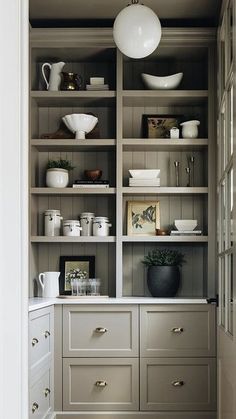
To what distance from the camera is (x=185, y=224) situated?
13.9 feet

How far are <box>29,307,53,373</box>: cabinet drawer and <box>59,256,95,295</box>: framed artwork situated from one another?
0.56 m

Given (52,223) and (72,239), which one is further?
(52,223)

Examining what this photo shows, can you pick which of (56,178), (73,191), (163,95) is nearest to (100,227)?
(73,191)

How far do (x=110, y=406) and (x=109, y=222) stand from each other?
123cm

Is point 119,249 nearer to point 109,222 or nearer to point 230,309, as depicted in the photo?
point 109,222

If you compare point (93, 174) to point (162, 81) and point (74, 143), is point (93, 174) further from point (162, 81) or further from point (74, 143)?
point (162, 81)

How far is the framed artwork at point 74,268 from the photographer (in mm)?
4359

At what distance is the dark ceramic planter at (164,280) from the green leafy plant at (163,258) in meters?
0.04

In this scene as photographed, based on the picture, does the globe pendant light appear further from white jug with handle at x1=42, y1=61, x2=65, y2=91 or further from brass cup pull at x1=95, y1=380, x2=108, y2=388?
brass cup pull at x1=95, y1=380, x2=108, y2=388

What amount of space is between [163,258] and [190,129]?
85 centimetres

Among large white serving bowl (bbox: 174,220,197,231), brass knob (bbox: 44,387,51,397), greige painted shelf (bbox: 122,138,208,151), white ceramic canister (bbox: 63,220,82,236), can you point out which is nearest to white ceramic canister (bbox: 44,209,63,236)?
white ceramic canister (bbox: 63,220,82,236)

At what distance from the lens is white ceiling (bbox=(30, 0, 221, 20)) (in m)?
3.92

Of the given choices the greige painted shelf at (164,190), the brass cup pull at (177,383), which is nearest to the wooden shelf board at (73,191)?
the greige painted shelf at (164,190)

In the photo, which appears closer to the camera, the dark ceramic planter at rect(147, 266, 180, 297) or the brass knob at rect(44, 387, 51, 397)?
the brass knob at rect(44, 387, 51, 397)
